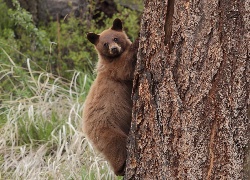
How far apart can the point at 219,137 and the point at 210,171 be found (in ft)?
0.73

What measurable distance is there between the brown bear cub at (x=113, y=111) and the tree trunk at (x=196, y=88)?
100cm

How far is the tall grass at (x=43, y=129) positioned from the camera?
6484mm

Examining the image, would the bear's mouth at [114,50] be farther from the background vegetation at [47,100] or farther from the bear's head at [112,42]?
the background vegetation at [47,100]

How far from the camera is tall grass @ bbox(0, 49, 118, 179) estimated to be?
21.3ft

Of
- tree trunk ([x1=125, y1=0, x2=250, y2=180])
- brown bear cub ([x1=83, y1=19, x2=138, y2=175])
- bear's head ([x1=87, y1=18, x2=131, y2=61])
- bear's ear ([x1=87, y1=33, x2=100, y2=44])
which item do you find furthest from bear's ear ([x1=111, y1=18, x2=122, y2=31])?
tree trunk ([x1=125, y1=0, x2=250, y2=180])

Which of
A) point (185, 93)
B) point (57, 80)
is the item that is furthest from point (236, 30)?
point (57, 80)

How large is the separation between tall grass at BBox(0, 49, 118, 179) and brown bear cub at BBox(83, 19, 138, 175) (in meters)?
1.21

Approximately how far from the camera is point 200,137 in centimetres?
345

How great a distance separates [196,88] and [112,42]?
2.20 metres

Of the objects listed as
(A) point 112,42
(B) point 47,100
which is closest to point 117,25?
(A) point 112,42

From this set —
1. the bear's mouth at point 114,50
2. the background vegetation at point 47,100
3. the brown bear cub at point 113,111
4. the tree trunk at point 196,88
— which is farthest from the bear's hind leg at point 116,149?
the background vegetation at point 47,100

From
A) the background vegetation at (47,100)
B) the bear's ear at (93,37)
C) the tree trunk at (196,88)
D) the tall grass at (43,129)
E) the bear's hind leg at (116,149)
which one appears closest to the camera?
the tree trunk at (196,88)

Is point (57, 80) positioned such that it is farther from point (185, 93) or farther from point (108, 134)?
point (185, 93)

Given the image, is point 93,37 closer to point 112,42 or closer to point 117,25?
point 117,25
